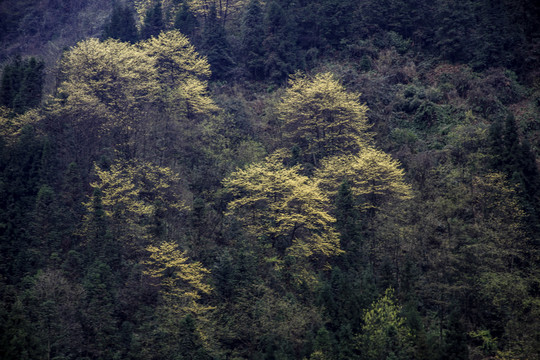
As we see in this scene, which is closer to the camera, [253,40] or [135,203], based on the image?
[135,203]

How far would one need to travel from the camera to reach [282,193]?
37344 mm

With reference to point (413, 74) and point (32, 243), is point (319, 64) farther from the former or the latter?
point (32, 243)

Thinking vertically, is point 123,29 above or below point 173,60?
above

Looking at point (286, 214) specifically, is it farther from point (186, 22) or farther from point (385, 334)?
point (186, 22)

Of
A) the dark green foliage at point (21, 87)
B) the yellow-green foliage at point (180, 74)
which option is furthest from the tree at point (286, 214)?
the dark green foliage at point (21, 87)

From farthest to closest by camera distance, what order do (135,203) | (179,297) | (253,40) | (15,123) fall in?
(253,40)
(15,123)
(135,203)
(179,297)

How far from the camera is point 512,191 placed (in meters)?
35.4

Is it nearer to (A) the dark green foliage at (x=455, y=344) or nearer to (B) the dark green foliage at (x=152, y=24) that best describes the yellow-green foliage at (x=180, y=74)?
(B) the dark green foliage at (x=152, y=24)

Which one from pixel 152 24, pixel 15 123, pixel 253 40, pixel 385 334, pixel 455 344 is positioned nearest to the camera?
pixel 455 344

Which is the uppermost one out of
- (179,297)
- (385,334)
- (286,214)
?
(286,214)

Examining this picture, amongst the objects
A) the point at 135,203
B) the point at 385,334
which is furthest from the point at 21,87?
the point at 385,334

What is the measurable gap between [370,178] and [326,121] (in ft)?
29.5

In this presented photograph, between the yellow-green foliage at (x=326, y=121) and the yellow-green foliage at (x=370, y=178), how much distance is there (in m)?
3.84

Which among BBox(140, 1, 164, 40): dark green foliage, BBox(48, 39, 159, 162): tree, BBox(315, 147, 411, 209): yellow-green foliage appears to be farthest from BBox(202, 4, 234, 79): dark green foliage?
BBox(315, 147, 411, 209): yellow-green foliage
